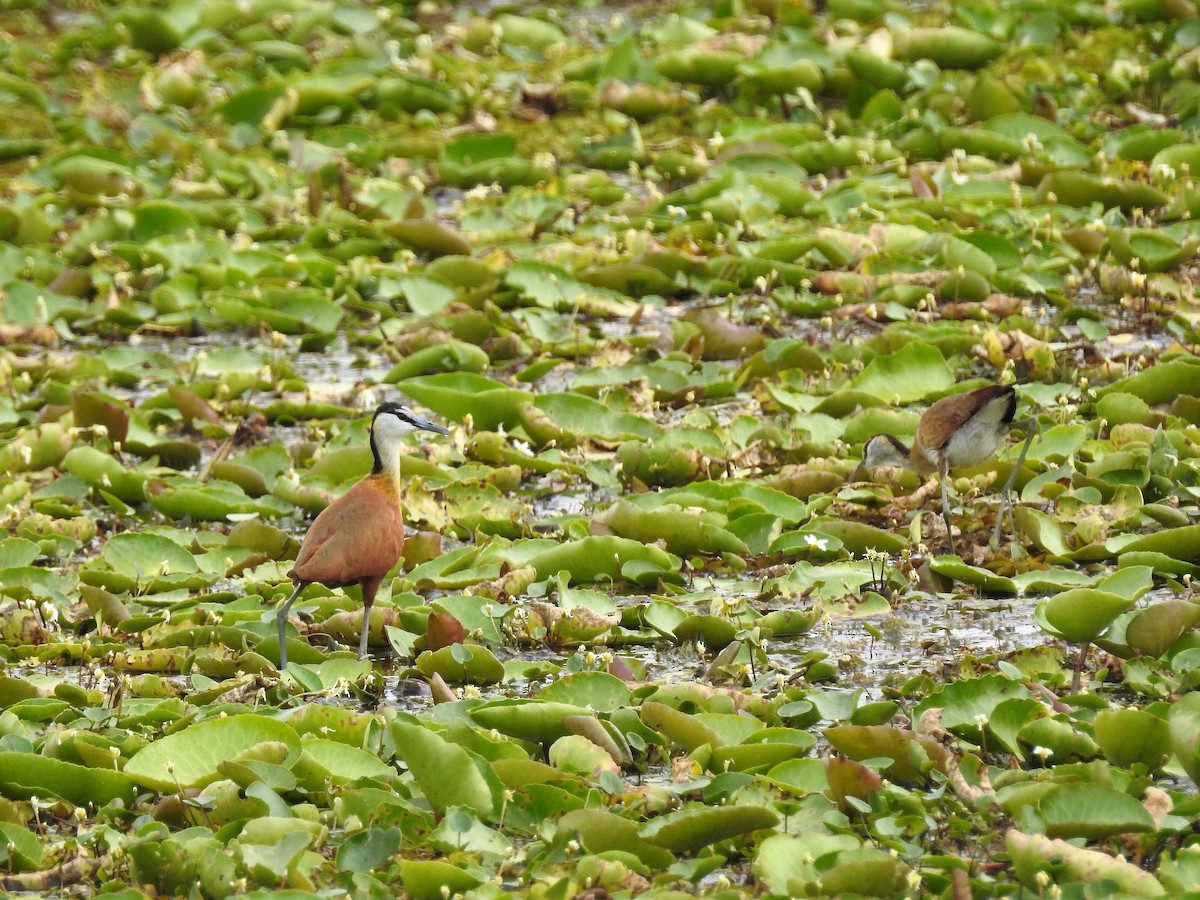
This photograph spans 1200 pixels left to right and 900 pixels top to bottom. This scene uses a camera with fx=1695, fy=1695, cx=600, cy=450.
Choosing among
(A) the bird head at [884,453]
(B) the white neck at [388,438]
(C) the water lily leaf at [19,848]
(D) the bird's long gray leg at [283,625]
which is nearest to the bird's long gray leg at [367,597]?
(D) the bird's long gray leg at [283,625]

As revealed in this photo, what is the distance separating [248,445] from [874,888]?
425 centimetres

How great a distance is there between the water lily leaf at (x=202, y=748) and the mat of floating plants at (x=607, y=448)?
0.04ft

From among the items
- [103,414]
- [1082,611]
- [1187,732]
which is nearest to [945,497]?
[1082,611]

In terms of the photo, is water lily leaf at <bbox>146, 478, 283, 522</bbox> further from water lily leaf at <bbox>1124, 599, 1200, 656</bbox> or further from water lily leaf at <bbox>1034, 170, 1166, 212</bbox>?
water lily leaf at <bbox>1034, 170, 1166, 212</bbox>

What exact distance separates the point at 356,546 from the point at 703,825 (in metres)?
1.71

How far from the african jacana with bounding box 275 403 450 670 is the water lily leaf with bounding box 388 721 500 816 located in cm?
93

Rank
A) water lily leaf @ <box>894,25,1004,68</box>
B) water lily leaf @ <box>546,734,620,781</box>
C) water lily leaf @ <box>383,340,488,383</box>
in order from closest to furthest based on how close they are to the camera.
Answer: water lily leaf @ <box>546,734,620,781</box> < water lily leaf @ <box>383,340,488,383</box> < water lily leaf @ <box>894,25,1004,68</box>

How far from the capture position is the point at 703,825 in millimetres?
3898

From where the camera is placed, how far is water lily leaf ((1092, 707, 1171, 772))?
4.08m

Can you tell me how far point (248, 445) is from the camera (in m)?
7.23

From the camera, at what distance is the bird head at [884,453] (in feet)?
19.4

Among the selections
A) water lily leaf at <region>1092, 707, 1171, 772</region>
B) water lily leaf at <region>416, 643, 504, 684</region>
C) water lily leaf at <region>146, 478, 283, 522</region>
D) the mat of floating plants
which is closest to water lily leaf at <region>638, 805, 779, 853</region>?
the mat of floating plants

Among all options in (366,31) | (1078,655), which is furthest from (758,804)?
(366,31)

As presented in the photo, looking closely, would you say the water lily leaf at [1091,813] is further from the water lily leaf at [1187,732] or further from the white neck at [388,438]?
the white neck at [388,438]
